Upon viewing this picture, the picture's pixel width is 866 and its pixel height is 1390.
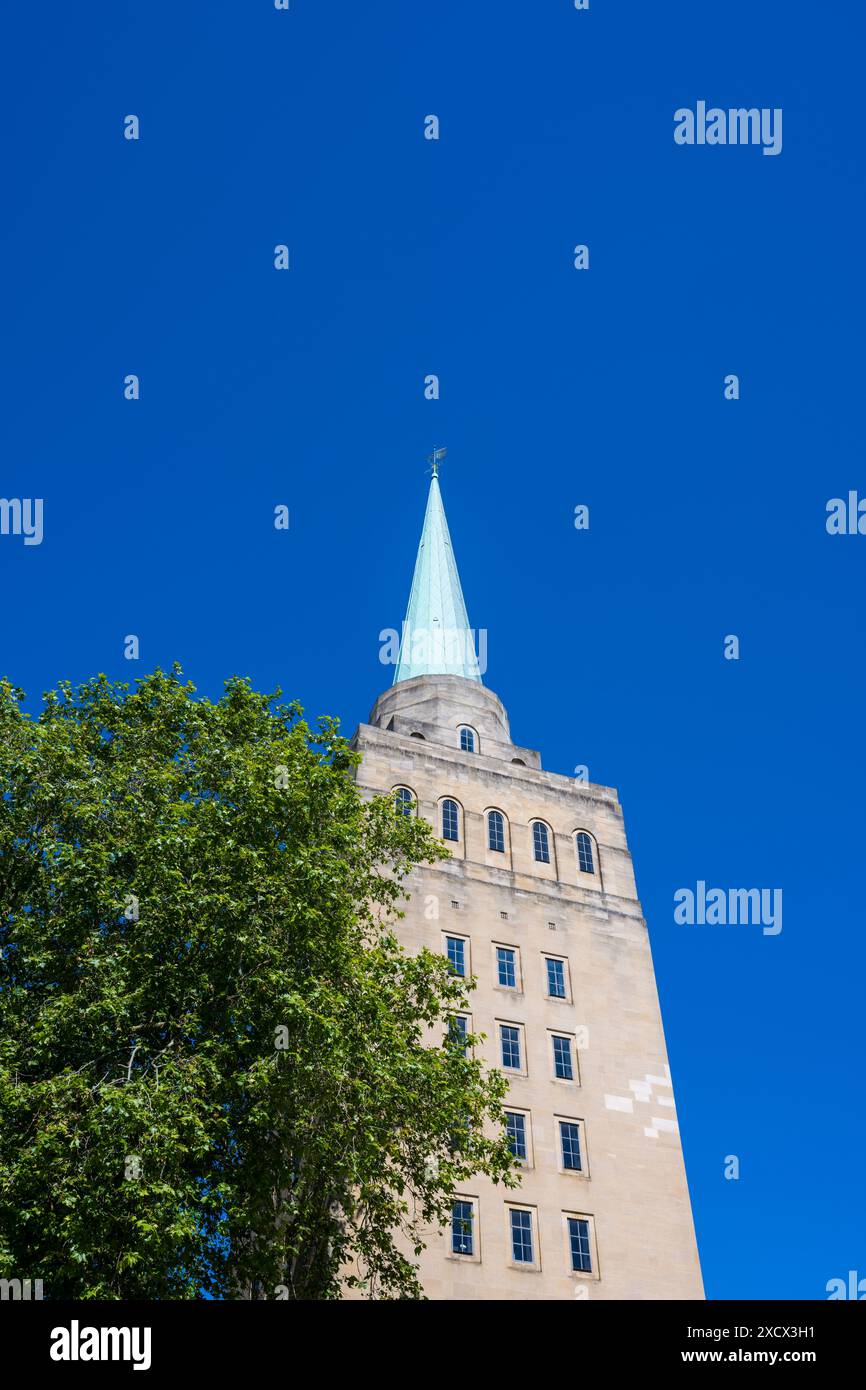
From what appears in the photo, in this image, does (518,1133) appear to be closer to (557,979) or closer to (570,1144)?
(570,1144)

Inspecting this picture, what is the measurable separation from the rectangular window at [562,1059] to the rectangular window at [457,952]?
413cm

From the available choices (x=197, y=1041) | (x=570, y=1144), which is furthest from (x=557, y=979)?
(x=197, y=1041)

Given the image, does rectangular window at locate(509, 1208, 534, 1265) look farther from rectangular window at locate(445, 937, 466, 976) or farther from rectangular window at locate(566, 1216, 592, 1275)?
rectangular window at locate(445, 937, 466, 976)

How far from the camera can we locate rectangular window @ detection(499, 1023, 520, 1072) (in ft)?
140

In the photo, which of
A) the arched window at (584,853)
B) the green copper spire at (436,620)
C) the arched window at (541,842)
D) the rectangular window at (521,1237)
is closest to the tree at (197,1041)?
the rectangular window at (521,1237)

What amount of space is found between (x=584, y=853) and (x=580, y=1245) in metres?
16.0

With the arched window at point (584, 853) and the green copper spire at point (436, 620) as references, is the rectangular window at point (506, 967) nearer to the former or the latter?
the arched window at point (584, 853)

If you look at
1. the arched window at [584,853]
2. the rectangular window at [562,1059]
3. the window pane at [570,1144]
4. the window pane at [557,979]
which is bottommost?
the window pane at [570,1144]

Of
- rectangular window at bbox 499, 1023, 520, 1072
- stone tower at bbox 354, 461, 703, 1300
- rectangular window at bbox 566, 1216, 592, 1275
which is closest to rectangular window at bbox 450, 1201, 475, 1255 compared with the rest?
stone tower at bbox 354, 461, 703, 1300

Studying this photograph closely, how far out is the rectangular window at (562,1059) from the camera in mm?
43469

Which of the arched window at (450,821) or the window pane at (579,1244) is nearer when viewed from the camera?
the window pane at (579,1244)

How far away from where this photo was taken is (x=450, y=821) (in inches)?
1943

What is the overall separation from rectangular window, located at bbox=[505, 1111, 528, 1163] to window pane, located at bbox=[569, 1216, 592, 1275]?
8.29 feet
